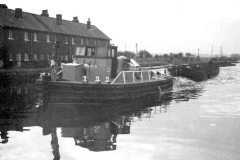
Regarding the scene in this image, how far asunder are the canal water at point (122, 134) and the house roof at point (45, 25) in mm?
24732

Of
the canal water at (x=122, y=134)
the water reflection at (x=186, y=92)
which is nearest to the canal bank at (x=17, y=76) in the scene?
the canal water at (x=122, y=134)

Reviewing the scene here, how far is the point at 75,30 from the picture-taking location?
5212 cm

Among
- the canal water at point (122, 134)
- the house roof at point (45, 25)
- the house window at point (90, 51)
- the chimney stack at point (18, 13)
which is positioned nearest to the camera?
the canal water at point (122, 134)

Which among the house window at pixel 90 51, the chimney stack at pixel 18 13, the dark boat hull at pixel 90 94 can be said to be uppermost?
the chimney stack at pixel 18 13

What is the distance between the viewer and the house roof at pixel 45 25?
39278mm

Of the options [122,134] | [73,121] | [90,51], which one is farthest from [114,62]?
[122,134]

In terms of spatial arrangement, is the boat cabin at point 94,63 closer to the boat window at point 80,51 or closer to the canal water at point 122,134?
the boat window at point 80,51

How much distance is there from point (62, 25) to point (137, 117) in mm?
38814

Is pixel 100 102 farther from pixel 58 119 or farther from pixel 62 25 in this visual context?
pixel 62 25

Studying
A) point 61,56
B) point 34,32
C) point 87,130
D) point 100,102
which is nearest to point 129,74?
point 100,102

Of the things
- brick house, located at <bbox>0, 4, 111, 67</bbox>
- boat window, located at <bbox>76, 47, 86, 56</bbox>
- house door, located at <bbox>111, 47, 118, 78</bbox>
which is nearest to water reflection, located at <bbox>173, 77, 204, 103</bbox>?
house door, located at <bbox>111, 47, 118, 78</bbox>

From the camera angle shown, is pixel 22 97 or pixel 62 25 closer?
pixel 22 97

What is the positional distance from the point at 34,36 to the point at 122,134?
34.5 metres

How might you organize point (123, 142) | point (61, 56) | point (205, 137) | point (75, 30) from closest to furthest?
point (123, 142) < point (205, 137) < point (61, 56) < point (75, 30)
